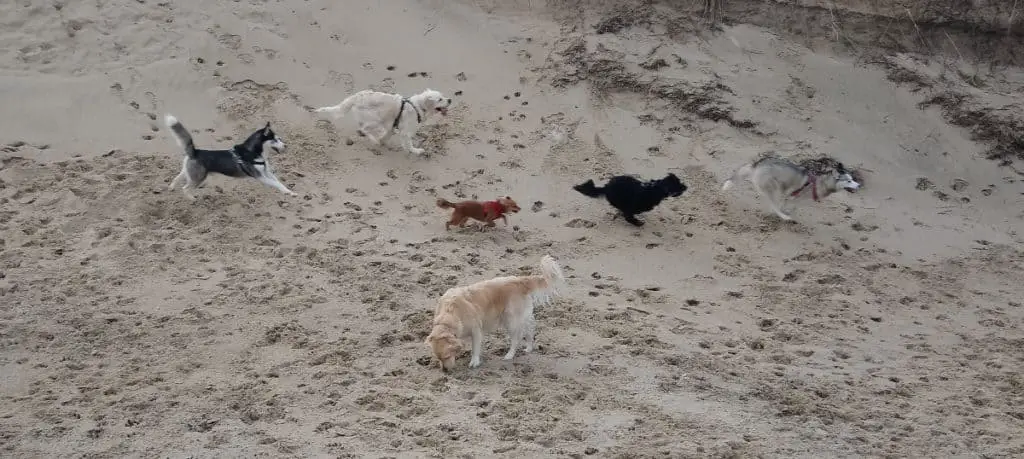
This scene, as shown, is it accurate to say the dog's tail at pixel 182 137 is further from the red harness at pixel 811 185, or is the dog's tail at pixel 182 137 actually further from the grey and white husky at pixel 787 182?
the red harness at pixel 811 185

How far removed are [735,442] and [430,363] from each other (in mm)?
1965

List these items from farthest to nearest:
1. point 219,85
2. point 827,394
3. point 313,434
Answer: point 219,85
point 827,394
point 313,434

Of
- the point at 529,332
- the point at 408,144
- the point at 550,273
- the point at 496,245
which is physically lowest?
the point at 496,245

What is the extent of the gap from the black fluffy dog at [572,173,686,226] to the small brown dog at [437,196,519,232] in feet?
2.61

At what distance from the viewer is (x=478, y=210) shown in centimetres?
757

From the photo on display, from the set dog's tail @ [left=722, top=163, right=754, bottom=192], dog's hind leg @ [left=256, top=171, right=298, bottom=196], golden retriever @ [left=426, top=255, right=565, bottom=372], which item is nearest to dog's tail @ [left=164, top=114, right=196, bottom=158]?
dog's hind leg @ [left=256, top=171, right=298, bottom=196]

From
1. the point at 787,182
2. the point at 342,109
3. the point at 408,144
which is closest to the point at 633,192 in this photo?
the point at 787,182

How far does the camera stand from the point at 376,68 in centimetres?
1018

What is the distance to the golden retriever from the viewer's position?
5.49 metres

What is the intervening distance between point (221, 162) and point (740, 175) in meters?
4.94

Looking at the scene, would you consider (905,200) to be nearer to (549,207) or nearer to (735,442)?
(549,207)

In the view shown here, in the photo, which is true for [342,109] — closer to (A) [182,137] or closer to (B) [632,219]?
(A) [182,137]

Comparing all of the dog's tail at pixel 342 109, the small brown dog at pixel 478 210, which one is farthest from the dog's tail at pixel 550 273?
the dog's tail at pixel 342 109

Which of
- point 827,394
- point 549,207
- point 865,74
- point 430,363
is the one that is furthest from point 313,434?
point 865,74
